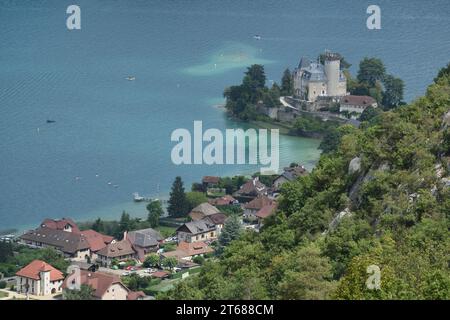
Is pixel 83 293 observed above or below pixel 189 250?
above

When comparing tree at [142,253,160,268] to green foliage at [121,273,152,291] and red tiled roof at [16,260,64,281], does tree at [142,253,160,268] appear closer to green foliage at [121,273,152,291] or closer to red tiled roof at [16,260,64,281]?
green foliage at [121,273,152,291]

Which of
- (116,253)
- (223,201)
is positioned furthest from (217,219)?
(116,253)

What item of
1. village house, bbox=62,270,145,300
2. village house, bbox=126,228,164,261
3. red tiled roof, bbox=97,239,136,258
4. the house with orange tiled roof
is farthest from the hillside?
red tiled roof, bbox=97,239,136,258

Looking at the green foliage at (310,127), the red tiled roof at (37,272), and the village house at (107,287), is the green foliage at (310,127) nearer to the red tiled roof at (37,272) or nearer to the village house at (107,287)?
the red tiled roof at (37,272)

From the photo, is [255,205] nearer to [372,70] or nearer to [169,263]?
[169,263]

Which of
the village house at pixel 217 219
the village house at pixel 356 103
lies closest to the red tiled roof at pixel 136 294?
the village house at pixel 217 219
